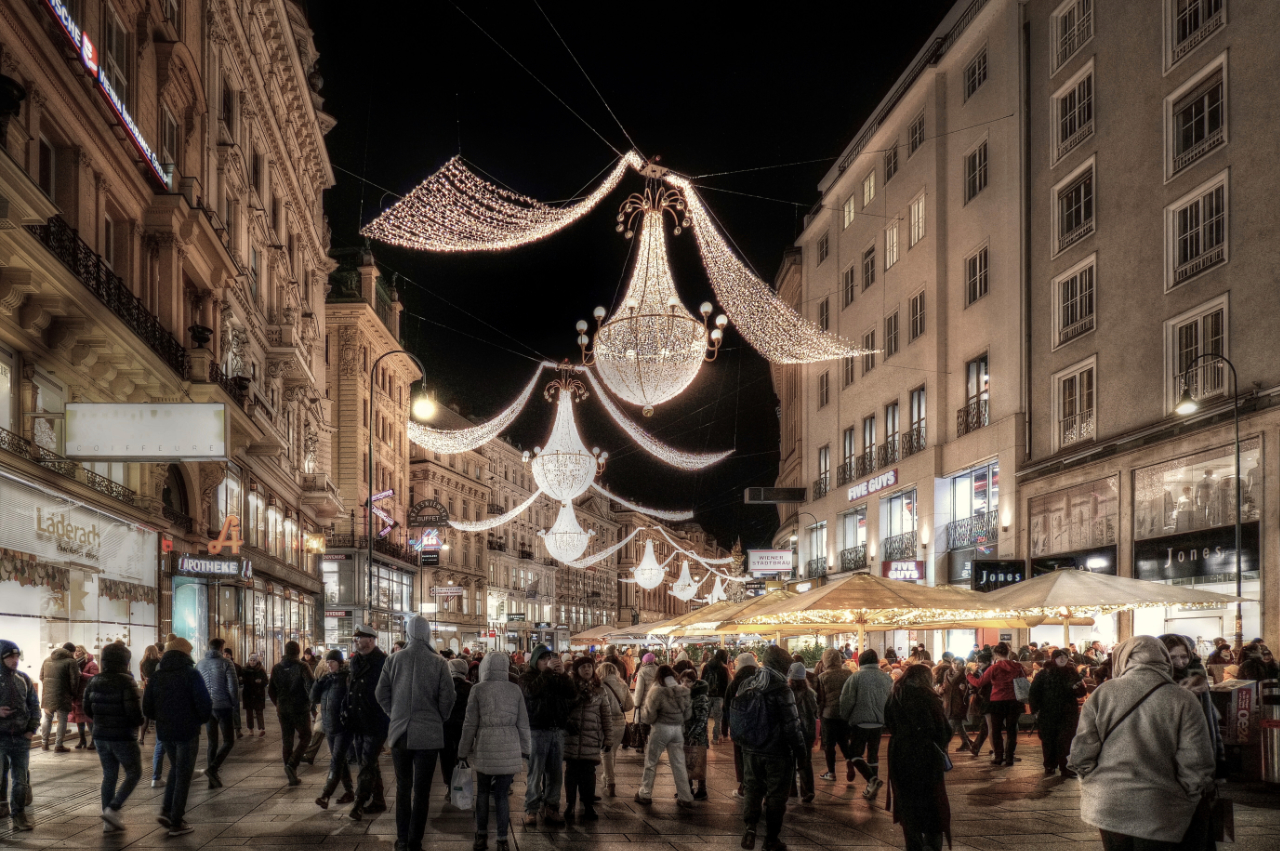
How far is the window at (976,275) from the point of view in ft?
116

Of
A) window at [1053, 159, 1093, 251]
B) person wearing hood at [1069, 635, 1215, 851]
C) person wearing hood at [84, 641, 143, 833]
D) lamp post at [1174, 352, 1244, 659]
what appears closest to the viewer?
person wearing hood at [1069, 635, 1215, 851]

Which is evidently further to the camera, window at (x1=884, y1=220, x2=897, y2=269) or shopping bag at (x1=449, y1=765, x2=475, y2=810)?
window at (x1=884, y1=220, x2=897, y2=269)

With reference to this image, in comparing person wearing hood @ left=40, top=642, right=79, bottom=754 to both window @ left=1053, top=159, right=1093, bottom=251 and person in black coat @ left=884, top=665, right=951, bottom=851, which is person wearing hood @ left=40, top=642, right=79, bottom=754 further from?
window @ left=1053, top=159, right=1093, bottom=251

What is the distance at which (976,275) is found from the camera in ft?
118

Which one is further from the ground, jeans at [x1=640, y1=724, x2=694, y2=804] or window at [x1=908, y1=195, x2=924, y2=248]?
window at [x1=908, y1=195, x2=924, y2=248]

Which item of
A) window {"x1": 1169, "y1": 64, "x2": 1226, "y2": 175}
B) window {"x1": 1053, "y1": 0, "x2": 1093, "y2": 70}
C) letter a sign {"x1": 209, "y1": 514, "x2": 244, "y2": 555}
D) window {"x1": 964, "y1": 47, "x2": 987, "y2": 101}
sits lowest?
letter a sign {"x1": 209, "y1": 514, "x2": 244, "y2": 555}

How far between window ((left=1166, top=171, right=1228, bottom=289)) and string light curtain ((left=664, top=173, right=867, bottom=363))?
7.91m

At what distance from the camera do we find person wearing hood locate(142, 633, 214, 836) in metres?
11.2

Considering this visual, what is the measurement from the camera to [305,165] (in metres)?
48.2

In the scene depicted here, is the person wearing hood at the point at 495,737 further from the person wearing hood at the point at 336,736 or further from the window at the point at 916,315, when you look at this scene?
the window at the point at 916,315

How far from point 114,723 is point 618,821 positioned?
4685 mm

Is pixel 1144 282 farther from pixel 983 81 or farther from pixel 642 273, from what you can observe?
pixel 642 273

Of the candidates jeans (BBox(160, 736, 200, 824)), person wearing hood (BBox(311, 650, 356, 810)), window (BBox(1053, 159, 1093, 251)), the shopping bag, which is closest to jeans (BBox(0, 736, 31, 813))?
jeans (BBox(160, 736, 200, 824))

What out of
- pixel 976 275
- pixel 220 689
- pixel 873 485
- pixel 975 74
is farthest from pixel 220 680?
pixel 873 485
